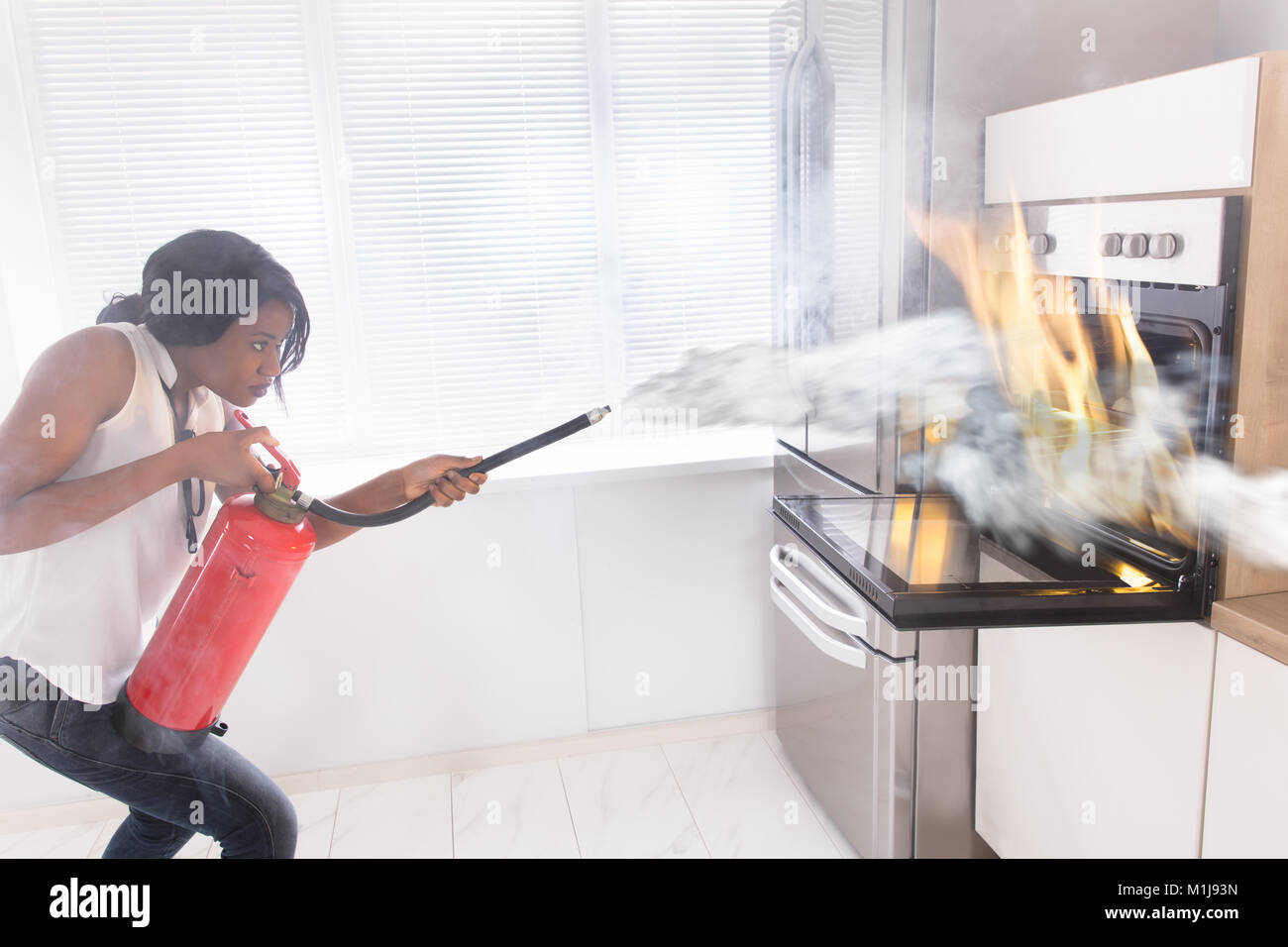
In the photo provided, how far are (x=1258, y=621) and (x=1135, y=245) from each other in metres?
0.55

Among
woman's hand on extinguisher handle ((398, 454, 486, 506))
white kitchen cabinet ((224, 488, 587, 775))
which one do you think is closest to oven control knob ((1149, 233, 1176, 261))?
woman's hand on extinguisher handle ((398, 454, 486, 506))

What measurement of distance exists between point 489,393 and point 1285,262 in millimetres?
1804

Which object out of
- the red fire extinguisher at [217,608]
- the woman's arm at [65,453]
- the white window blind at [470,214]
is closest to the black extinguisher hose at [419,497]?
the red fire extinguisher at [217,608]

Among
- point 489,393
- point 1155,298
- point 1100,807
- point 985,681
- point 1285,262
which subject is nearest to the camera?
point 1285,262

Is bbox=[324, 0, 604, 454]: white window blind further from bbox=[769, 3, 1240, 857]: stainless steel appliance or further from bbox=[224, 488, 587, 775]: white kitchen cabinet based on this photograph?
bbox=[769, 3, 1240, 857]: stainless steel appliance

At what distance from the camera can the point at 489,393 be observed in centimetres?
263

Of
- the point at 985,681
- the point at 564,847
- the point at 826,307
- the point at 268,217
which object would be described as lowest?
the point at 564,847

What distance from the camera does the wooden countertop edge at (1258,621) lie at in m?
1.28

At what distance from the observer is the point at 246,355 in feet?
5.11

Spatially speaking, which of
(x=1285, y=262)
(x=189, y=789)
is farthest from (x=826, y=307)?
(x=189, y=789)

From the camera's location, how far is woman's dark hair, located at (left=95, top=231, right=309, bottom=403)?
148cm

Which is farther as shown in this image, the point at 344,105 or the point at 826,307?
the point at 344,105

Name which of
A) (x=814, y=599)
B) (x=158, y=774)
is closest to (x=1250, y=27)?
(x=814, y=599)

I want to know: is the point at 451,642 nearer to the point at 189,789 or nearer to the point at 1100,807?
the point at 189,789
